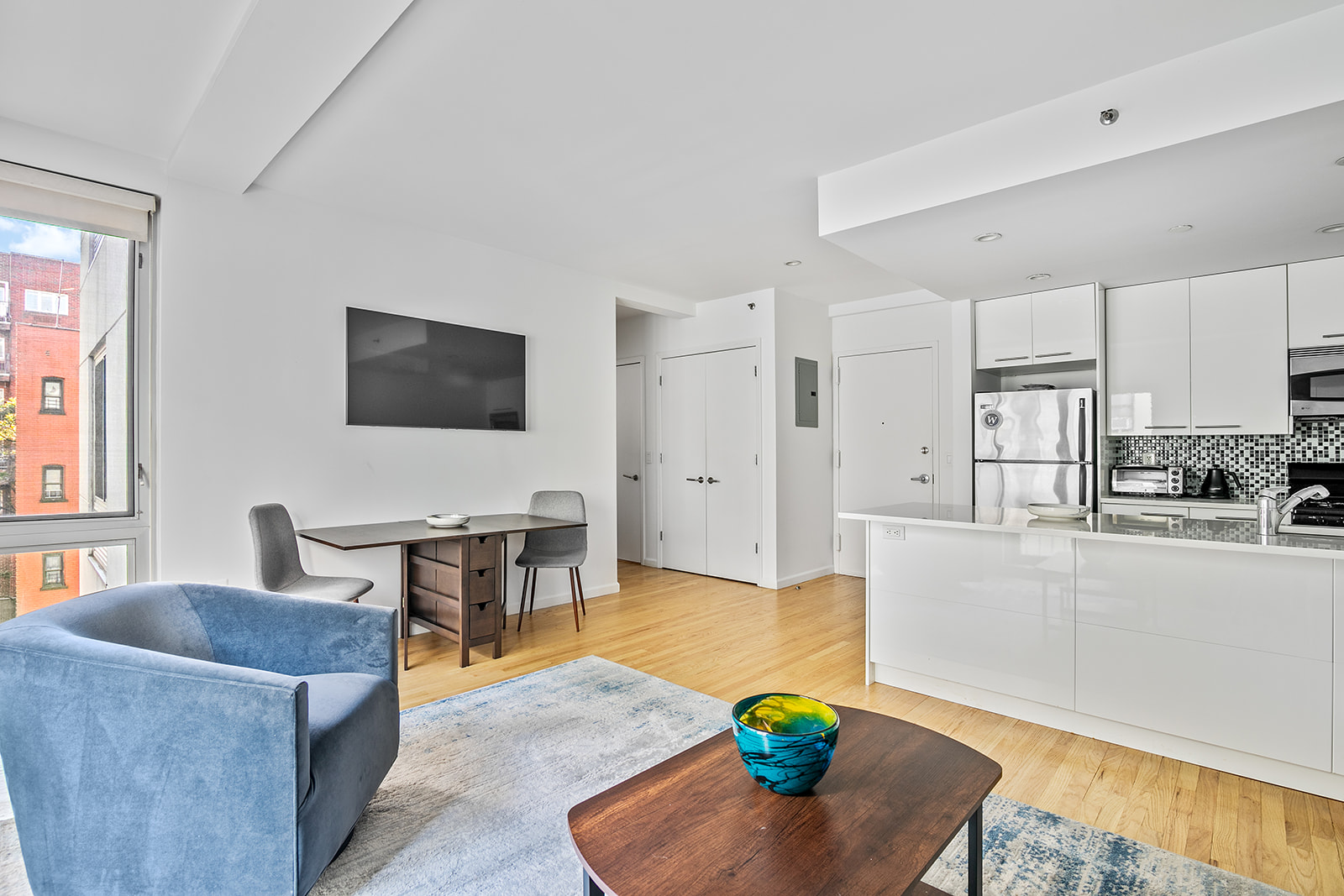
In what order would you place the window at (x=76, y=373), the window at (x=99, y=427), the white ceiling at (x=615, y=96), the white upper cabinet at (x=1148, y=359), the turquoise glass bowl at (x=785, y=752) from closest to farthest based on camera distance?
1. the turquoise glass bowl at (x=785, y=752)
2. the white ceiling at (x=615, y=96)
3. the window at (x=76, y=373)
4. the window at (x=99, y=427)
5. the white upper cabinet at (x=1148, y=359)

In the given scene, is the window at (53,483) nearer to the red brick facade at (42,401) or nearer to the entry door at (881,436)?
the red brick facade at (42,401)

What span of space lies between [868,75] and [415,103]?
176cm

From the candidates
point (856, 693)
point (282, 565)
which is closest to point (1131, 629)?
point (856, 693)

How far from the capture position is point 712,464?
228 inches

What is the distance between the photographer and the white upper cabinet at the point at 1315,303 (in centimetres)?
365

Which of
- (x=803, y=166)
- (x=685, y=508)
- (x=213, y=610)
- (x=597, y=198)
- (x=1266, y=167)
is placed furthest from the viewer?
(x=685, y=508)

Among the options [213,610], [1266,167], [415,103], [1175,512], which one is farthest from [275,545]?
[1175,512]

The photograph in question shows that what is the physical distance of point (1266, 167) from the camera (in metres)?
2.44

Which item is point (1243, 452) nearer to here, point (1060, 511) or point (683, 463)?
point (1060, 511)

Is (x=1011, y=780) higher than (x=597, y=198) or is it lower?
lower

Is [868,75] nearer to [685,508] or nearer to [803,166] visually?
[803,166]

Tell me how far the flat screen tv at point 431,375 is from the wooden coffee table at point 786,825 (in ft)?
10.1

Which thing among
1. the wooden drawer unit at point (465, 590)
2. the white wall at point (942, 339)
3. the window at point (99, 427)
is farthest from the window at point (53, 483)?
the white wall at point (942, 339)

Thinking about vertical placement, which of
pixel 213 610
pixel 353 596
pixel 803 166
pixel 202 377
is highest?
pixel 803 166
